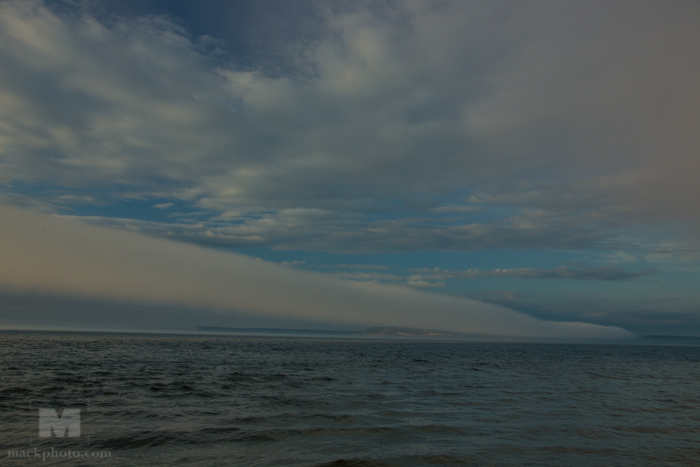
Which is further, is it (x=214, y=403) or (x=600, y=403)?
(x=600, y=403)

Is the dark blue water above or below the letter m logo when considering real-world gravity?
below

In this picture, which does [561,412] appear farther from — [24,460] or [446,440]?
[24,460]

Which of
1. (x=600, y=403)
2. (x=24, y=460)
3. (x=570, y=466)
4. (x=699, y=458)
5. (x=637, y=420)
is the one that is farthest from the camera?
(x=600, y=403)

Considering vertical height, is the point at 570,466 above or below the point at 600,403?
above

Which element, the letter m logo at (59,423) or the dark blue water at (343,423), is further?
the letter m logo at (59,423)

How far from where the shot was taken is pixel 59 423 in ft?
63.1

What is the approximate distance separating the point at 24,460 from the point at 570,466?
19.8 m

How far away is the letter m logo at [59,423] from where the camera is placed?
58.2 feet

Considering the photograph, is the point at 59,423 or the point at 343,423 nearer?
the point at 59,423

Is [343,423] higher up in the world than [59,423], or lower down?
lower down

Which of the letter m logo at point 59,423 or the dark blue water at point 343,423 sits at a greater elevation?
the letter m logo at point 59,423

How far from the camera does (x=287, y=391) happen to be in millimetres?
30781

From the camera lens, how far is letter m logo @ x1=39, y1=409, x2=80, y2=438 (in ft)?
58.2

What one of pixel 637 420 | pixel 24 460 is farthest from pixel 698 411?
pixel 24 460
